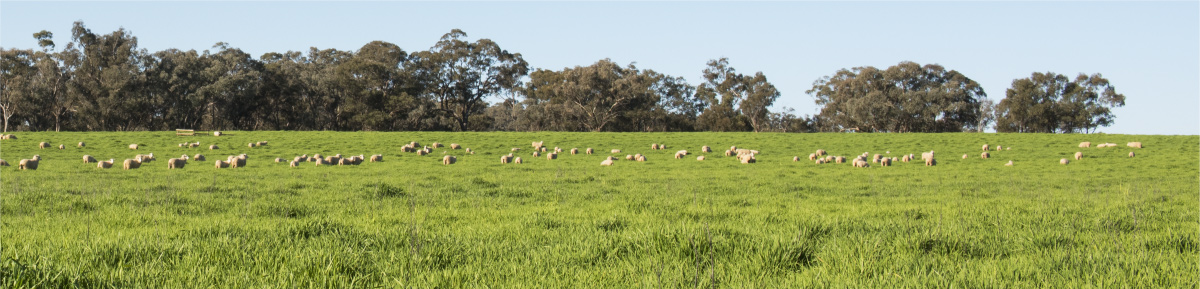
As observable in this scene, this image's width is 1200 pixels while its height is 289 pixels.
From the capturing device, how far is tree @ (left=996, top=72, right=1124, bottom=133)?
83744mm

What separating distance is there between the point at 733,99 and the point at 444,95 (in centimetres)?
3756

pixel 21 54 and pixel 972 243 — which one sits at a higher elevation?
pixel 21 54

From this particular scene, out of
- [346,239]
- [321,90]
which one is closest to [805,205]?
[346,239]

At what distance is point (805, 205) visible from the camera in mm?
12344

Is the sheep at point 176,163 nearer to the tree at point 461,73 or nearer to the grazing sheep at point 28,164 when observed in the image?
the grazing sheep at point 28,164

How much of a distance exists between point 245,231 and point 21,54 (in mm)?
91150

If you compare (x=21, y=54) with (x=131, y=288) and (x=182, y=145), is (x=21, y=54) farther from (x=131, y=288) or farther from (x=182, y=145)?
(x=131, y=288)

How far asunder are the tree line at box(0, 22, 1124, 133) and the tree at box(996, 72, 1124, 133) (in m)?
0.15

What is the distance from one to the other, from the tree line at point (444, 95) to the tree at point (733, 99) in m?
0.18

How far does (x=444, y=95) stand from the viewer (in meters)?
87.6

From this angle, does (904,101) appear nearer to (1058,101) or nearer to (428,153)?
(1058,101)

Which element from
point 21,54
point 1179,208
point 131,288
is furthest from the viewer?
point 21,54

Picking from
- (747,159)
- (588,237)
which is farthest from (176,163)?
(588,237)

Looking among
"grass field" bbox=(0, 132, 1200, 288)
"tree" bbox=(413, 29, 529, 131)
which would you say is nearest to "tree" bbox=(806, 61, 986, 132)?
"tree" bbox=(413, 29, 529, 131)
